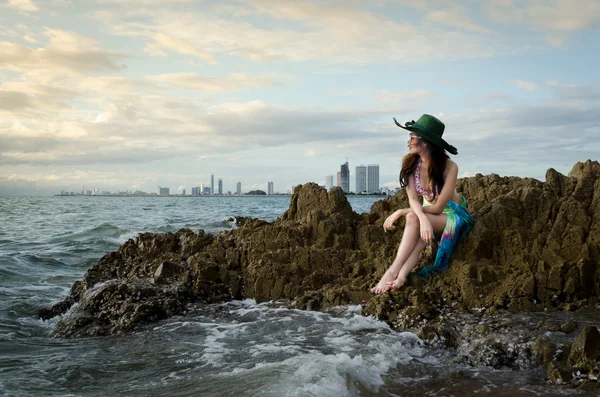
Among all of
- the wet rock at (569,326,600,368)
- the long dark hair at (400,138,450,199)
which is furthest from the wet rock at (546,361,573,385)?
the long dark hair at (400,138,450,199)

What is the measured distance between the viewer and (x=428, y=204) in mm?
7715

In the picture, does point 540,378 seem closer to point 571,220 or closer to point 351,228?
point 571,220

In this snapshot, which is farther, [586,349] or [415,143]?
[415,143]

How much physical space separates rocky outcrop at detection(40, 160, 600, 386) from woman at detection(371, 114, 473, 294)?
0.22 metres

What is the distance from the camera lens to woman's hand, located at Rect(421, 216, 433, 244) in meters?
7.30

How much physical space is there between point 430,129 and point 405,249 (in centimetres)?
168

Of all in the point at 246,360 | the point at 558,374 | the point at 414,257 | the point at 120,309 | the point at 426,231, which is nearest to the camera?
the point at 558,374

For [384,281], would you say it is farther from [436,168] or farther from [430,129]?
[430,129]

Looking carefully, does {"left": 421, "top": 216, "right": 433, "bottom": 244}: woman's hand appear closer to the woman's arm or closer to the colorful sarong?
the woman's arm

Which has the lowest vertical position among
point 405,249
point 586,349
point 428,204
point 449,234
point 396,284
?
point 586,349

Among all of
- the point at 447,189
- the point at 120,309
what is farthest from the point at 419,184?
the point at 120,309

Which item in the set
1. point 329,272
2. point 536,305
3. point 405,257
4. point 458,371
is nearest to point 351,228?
point 329,272

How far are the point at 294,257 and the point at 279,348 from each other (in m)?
2.70

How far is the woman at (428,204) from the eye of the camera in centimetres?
747
